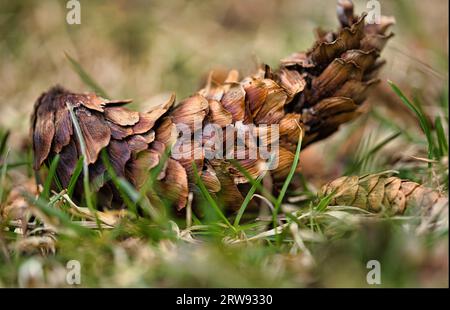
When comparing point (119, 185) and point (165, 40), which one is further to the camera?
point (165, 40)

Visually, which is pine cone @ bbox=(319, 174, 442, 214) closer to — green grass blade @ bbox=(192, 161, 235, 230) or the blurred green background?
green grass blade @ bbox=(192, 161, 235, 230)

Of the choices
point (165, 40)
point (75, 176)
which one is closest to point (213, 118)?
point (75, 176)

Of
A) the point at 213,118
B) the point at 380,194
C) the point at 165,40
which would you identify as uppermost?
the point at 165,40

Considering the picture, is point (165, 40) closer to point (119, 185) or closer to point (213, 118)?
point (213, 118)

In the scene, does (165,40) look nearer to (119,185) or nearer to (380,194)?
(119,185)

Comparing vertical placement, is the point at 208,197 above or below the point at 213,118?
below
